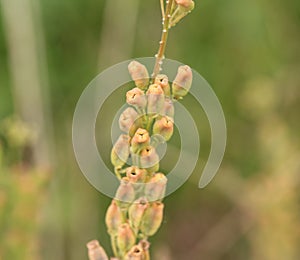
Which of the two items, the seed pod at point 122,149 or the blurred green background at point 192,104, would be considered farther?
the blurred green background at point 192,104

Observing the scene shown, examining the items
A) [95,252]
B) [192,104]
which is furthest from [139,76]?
[192,104]

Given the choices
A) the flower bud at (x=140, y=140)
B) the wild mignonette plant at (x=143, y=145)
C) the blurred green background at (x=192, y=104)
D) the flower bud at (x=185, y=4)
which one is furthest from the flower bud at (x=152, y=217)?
the blurred green background at (x=192, y=104)

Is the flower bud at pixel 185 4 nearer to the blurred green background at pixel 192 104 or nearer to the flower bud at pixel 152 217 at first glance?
the flower bud at pixel 152 217

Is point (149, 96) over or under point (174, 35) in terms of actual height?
under

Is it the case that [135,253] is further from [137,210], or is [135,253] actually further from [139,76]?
[139,76]

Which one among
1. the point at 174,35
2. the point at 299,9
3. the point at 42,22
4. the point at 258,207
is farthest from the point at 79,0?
the point at 258,207

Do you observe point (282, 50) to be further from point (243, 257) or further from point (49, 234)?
point (49, 234)

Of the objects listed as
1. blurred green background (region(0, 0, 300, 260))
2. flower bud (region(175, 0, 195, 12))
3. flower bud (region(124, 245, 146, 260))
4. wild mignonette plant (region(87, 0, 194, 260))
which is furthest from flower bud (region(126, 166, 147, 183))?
blurred green background (region(0, 0, 300, 260))
